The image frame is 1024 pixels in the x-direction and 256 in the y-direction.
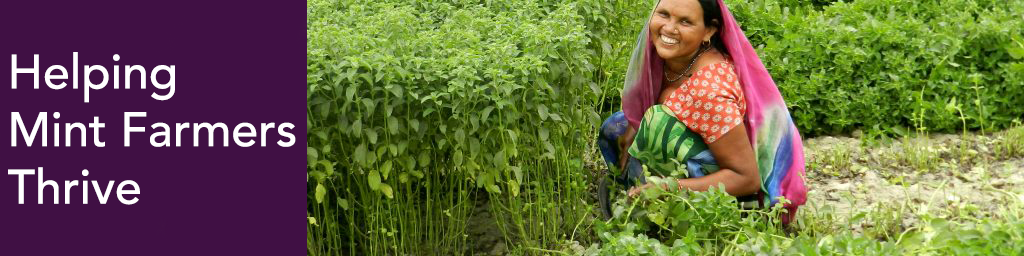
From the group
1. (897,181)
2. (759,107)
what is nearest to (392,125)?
(759,107)

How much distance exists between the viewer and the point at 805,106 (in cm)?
668

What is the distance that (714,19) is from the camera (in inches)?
204

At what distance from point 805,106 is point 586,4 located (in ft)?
4.30

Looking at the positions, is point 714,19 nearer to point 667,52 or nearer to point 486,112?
point 667,52

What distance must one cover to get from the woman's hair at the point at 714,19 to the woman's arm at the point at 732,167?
0.99 feet

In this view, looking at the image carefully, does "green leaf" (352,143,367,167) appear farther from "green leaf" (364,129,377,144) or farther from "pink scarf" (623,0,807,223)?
"pink scarf" (623,0,807,223)

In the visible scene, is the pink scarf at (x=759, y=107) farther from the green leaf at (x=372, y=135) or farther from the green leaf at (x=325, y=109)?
the green leaf at (x=325, y=109)

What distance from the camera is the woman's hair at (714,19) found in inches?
202

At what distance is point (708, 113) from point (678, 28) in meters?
0.30

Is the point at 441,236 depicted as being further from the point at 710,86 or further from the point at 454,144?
the point at 710,86

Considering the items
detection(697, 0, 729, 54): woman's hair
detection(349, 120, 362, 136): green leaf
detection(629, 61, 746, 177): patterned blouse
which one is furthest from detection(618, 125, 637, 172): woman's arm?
detection(349, 120, 362, 136): green leaf

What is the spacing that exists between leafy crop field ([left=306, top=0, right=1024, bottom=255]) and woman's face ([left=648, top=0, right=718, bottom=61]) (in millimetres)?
264

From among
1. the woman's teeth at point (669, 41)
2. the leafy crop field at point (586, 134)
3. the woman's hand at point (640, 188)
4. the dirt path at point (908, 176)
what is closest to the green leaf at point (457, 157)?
the leafy crop field at point (586, 134)

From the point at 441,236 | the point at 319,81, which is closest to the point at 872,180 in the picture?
the point at 441,236
